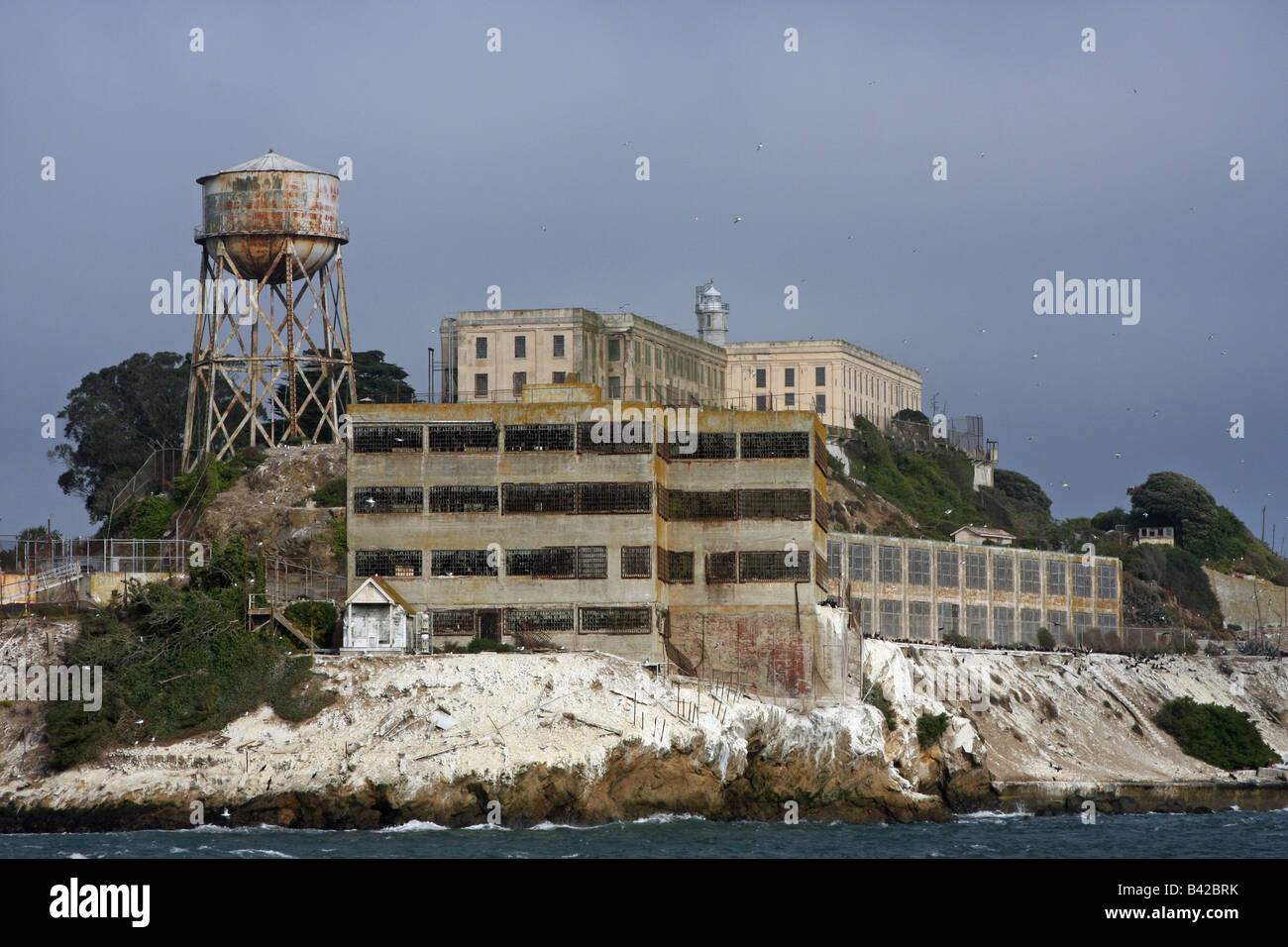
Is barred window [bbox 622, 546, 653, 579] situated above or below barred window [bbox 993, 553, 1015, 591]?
above

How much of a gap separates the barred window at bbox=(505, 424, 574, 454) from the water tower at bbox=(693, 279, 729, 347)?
6670 centimetres

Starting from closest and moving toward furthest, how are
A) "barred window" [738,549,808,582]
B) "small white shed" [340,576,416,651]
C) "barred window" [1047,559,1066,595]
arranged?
"small white shed" [340,576,416,651] < "barred window" [738,549,808,582] < "barred window" [1047,559,1066,595]

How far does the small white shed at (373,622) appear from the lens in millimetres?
72562

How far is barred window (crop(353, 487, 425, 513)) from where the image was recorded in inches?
2992

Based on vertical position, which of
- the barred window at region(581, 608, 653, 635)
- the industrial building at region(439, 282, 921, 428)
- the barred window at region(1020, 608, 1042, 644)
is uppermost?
the industrial building at region(439, 282, 921, 428)

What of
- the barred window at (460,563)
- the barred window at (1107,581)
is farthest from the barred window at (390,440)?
the barred window at (1107,581)

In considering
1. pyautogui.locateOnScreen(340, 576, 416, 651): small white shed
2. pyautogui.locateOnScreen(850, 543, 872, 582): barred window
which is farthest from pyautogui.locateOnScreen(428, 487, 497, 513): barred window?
pyautogui.locateOnScreen(850, 543, 872, 582): barred window

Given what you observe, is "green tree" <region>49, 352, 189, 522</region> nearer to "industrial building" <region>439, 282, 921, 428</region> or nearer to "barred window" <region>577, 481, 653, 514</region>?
"industrial building" <region>439, 282, 921, 428</region>

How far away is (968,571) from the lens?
366 feet

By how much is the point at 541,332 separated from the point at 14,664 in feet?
167

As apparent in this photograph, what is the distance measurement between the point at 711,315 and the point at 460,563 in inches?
2746
